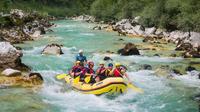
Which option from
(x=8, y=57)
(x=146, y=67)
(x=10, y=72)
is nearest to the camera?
→ (x=10, y=72)

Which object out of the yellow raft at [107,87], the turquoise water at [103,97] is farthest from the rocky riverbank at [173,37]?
the yellow raft at [107,87]

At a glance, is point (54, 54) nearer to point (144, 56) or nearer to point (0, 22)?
point (144, 56)

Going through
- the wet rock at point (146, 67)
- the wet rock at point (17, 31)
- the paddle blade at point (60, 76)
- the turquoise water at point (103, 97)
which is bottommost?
the turquoise water at point (103, 97)

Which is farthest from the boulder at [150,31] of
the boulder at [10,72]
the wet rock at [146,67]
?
the boulder at [10,72]

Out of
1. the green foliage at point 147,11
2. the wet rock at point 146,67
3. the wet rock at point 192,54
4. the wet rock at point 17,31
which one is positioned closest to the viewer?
the wet rock at point 146,67

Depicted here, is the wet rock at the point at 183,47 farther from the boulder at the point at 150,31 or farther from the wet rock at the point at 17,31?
the wet rock at the point at 17,31

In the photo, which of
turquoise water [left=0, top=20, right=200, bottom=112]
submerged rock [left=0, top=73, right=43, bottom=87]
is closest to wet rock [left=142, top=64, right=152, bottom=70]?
turquoise water [left=0, top=20, right=200, bottom=112]

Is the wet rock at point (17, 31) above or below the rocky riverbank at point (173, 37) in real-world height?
above

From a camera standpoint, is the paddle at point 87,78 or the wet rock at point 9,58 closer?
the paddle at point 87,78

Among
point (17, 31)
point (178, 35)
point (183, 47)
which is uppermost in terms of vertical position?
point (17, 31)

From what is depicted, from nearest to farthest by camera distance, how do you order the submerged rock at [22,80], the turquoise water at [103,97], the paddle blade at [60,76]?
1. the turquoise water at [103,97]
2. the submerged rock at [22,80]
3. the paddle blade at [60,76]

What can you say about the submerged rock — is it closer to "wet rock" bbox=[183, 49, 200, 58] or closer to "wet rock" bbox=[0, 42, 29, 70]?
"wet rock" bbox=[0, 42, 29, 70]

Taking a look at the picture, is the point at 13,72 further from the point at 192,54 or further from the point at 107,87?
the point at 192,54

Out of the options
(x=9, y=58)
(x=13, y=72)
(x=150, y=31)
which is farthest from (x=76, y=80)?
(x=150, y=31)
